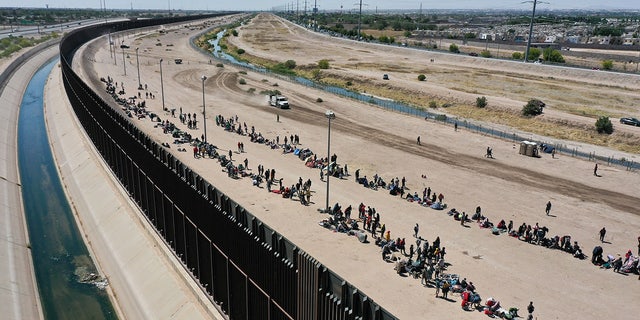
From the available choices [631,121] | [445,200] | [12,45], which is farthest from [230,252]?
[12,45]

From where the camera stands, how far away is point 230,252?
63.5 ft

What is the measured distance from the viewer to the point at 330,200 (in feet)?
114

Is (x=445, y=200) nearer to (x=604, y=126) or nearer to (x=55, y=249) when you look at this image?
(x=55, y=249)

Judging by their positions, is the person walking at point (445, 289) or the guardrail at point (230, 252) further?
the person walking at point (445, 289)

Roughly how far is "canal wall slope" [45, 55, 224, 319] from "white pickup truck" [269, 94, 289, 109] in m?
27.9

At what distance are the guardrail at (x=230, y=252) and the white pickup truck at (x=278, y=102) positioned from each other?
123 ft

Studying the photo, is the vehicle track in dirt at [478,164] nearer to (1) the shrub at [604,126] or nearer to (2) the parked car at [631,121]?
(1) the shrub at [604,126]

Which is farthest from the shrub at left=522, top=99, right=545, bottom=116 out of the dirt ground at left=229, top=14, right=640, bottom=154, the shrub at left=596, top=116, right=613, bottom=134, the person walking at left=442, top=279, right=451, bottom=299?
the person walking at left=442, top=279, right=451, bottom=299

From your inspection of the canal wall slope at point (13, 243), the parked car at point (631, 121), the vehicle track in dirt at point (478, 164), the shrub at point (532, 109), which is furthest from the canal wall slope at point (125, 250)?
the parked car at point (631, 121)

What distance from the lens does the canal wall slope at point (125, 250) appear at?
23062 mm

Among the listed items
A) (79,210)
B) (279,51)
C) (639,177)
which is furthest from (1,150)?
(279,51)

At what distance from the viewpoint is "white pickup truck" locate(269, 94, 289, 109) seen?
6912 cm

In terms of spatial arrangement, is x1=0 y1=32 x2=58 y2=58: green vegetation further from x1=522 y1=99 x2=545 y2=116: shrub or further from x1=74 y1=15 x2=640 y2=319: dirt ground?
x1=522 y1=99 x2=545 y2=116: shrub

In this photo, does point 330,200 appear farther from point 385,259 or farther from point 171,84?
point 171,84
